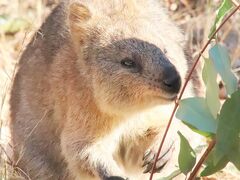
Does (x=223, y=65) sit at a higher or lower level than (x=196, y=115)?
higher

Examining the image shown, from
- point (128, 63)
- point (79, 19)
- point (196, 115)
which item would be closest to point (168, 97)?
point (128, 63)

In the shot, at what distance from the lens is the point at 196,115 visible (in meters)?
3.01

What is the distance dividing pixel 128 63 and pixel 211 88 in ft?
4.52

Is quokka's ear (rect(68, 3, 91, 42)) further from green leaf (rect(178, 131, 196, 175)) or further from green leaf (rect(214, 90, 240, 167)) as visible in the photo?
green leaf (rect(214, 90, 240, 167))

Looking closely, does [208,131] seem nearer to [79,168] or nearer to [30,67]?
[79,168]

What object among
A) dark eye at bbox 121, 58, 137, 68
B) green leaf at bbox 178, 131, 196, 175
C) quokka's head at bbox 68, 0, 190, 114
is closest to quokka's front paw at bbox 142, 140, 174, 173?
quokka's head at bbox 68, 0, 190, 114

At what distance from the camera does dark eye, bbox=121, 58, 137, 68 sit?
4.31 metres

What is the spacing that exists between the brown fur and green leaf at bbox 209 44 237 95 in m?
0.81

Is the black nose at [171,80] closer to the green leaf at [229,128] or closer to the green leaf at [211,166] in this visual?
the green leaf at [211,166]

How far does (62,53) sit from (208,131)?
2.46 meters

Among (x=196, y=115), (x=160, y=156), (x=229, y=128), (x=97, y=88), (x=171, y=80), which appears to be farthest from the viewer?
(x=160, y=156)

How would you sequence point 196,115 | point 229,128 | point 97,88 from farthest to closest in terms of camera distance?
1. point 97,88
2. point 196,115
3. point 229,128

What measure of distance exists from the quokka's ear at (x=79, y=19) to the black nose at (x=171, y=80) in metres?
1.07

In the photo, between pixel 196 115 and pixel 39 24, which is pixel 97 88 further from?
pixel 39 24
